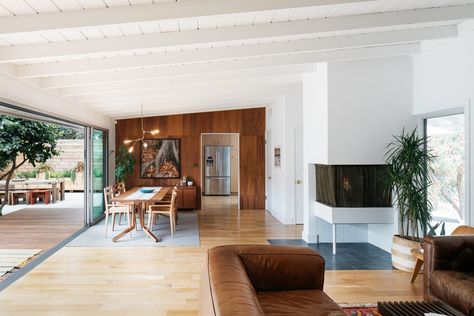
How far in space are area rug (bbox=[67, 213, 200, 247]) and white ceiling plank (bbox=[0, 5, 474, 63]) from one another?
3.06 metres

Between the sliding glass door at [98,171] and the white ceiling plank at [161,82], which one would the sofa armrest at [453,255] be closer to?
the white ceiling plank at [161,82]

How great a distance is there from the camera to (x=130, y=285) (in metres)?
3.60

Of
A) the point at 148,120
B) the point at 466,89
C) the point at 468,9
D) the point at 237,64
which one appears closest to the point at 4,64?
the point at 237,64

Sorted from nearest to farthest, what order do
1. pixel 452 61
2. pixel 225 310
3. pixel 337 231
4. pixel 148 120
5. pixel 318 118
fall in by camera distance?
pixel 225 310, pixel 452 61, pixel 318 118, pixel 337 231, pixel 148 120

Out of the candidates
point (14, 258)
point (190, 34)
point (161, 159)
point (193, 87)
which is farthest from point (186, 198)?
point (190, 34)

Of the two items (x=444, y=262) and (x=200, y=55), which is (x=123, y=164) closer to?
(x=200, y=55)

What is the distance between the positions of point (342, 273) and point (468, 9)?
2.99 m

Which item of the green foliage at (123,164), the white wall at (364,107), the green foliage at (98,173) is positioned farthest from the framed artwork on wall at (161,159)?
the white wall at (364,107)

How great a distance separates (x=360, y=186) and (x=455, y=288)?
2.21 meters

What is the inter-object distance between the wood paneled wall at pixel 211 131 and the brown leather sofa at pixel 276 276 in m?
6.50

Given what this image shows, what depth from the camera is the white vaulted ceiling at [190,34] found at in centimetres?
256

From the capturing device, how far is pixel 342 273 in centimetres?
400

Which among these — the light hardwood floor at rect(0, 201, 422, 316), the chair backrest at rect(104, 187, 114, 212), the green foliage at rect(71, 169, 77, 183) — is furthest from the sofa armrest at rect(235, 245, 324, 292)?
the green foliage at rect(71, 169, 77, 183)

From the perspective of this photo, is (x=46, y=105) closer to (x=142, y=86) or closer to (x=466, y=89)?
(x=142, y=86)
